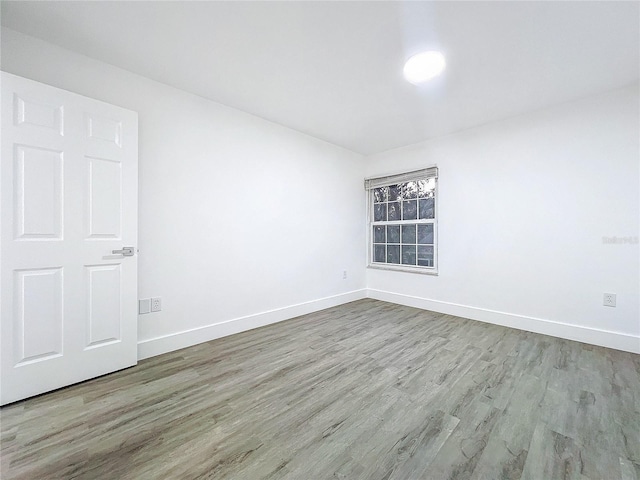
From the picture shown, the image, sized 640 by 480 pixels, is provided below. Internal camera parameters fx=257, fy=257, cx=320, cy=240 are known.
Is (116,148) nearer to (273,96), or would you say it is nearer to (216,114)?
(216,114)

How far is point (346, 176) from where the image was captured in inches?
167

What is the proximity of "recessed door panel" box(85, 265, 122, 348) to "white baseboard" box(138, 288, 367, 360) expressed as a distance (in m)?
0.31

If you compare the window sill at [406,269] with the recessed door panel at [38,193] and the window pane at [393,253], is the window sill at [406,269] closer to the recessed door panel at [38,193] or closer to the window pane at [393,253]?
the window pane at [393,253]

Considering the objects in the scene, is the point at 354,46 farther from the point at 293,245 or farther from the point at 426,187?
the point at 426,187

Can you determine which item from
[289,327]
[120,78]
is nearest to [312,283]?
[289,327]

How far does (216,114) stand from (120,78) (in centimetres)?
81

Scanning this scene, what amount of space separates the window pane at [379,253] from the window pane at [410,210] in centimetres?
67

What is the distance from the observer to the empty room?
4.55 ft

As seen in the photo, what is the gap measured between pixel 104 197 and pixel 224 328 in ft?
5.36

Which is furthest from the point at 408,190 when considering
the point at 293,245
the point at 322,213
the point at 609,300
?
the point at 609,300

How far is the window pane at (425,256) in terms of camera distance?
3.81 metres

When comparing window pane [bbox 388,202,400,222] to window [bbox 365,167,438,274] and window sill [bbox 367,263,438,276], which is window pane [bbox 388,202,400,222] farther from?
window sill [bbox 367,263,438,276]

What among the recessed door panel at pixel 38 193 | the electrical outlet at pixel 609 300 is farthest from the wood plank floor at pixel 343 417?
the recessed door panel at pixel 38 193

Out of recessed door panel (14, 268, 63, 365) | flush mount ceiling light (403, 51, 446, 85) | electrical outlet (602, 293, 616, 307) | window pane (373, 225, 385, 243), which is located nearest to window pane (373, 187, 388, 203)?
window pane (373, 225, 385, 243)
